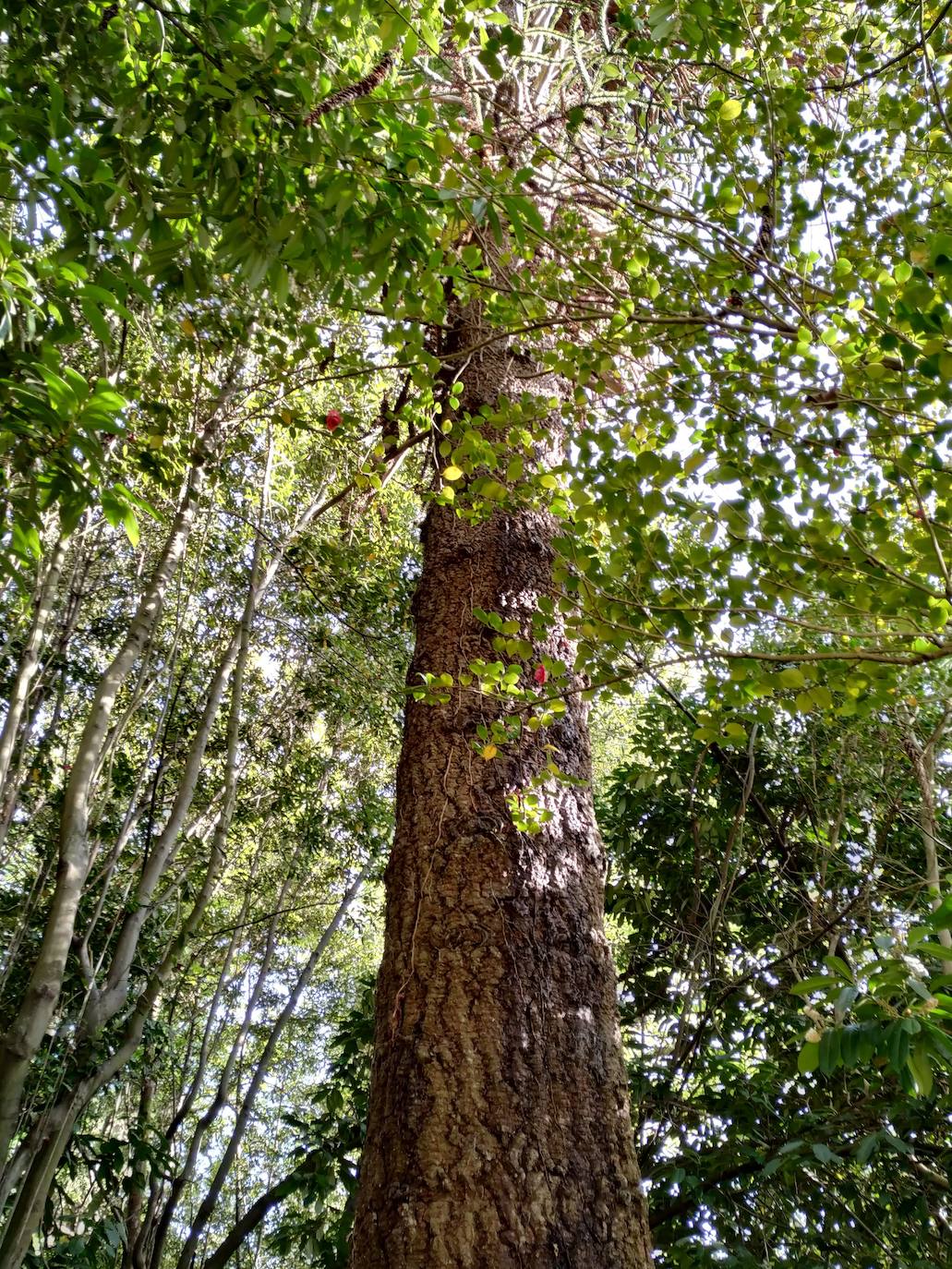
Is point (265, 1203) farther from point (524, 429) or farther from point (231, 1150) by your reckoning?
point (524, 429)

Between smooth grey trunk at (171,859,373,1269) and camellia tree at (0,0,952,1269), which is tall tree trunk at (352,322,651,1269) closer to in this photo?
camellia tree at (0,0,952,1269)

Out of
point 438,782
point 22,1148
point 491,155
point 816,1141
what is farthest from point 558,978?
point 491,155

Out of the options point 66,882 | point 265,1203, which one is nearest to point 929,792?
point 265,1203

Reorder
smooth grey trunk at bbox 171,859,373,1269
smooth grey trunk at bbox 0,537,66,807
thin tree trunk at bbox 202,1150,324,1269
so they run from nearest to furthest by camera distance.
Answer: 1. thin tree trunk at bbox 202,1150,324,1269
2. smooth grey trunk at bbox 0,537,66,807
3. smooth grey trunk at bbox 171,859,373,1269

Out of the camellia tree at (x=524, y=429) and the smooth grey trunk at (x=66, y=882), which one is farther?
the smooth grey trunk at (x=66, y=882)

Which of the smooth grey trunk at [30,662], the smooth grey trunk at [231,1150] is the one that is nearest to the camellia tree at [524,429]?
the smooth grey trunk at [30,662]

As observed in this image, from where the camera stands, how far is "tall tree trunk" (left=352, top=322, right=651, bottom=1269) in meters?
1.44

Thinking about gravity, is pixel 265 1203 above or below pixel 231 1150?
below

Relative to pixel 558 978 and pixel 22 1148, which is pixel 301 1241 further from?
pixel 558 978

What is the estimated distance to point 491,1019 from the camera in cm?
165

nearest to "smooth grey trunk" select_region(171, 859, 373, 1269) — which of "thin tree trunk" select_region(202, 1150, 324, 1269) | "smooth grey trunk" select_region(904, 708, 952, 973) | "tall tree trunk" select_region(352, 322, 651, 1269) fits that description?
"thin tree trunk" select_region(202, 1150, 324, 1269)

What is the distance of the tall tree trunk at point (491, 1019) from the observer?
1436 mm

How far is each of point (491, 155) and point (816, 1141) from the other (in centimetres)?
348

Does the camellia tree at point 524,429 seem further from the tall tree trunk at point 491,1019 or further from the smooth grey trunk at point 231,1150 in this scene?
the smooth grey trunk at point 231,1150
